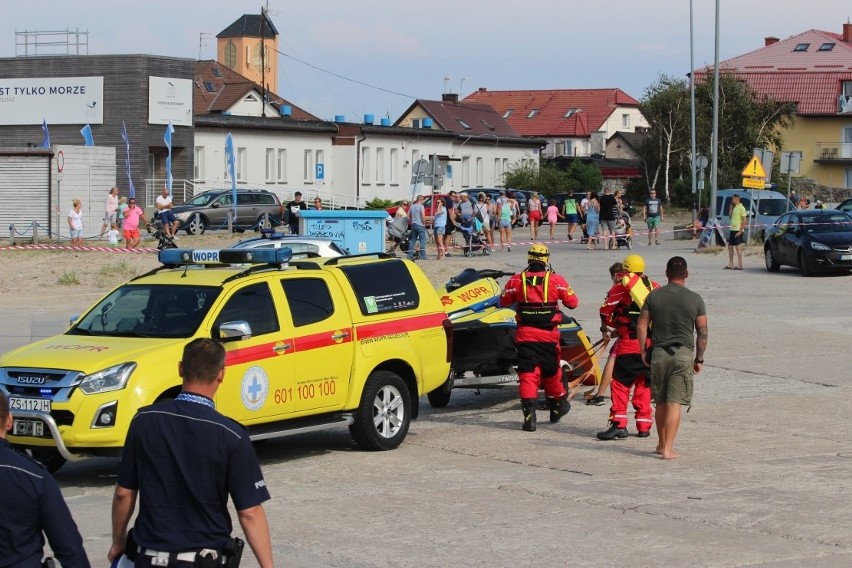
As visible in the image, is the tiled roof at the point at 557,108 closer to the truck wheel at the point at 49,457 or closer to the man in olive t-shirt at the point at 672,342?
the man in olive t-shirt at the point at 672,342

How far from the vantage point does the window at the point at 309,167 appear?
62.4 metres

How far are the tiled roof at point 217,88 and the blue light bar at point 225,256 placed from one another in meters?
56.3

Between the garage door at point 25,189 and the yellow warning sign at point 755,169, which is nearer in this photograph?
the yellow warning sign at point 755,169

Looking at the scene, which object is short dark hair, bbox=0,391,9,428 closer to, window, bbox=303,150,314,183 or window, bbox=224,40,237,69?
window, bbox=303,150,314,183

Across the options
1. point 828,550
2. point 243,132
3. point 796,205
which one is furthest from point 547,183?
point 828,550

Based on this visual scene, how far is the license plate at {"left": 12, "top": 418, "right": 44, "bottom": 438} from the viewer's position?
9.91 metres

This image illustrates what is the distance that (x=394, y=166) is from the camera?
67.6 metres

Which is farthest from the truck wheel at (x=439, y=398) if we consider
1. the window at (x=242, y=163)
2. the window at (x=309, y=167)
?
the window at (x=309, y=167)

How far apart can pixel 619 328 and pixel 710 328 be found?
9351 mm

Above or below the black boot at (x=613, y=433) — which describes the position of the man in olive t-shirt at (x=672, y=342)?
above

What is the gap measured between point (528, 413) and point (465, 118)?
7194cm

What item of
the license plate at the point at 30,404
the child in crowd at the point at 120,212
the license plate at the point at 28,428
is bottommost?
the license plate at the point at 28,428

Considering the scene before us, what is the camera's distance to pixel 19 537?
4.70 m

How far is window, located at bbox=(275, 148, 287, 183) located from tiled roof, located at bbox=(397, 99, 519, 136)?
2064 cm
